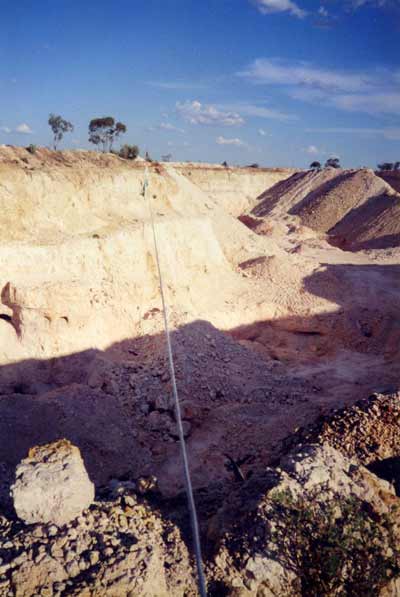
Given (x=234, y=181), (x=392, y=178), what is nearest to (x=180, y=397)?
(x=234, y=181)

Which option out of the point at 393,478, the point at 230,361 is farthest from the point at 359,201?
the point at 393,478

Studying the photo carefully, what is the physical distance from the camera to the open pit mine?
4117 millimetres

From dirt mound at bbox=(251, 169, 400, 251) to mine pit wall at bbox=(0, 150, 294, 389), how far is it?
17.8 m

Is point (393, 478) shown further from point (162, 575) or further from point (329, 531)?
point (162, 575)

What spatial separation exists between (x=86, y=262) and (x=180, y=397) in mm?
4264

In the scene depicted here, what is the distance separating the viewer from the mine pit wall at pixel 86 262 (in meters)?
10.3

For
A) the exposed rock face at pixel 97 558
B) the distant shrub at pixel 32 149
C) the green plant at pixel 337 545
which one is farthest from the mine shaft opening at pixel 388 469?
the distant shrub at pixel 32 149

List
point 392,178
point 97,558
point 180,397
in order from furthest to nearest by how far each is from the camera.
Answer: point 392,178
point 180,397
point 97,558

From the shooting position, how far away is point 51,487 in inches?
175

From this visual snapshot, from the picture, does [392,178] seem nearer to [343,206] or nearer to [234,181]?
[343,206]

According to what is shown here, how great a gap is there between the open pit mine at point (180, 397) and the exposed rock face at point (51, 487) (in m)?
0.02

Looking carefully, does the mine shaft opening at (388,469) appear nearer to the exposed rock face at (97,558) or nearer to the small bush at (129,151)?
the exposed rock face at (97,558)

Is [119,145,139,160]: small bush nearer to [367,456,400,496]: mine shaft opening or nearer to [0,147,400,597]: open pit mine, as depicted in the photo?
[0,147,400,597]: open pit mine

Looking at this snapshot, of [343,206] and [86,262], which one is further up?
[343,206]
